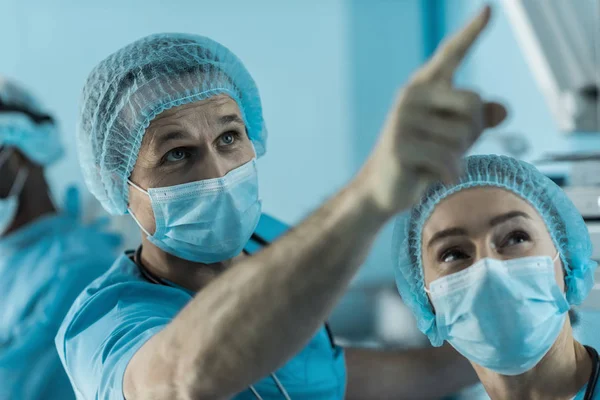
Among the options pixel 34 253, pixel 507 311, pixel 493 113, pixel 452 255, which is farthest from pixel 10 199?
pixel 493 113

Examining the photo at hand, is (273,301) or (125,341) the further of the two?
(125,341)

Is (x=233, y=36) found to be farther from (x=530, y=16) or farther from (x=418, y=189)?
(x=418, y=189)

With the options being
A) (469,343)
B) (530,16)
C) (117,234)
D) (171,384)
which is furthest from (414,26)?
(171,384)

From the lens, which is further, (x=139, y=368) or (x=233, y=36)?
(x=233, y=36)

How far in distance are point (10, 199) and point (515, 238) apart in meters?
1.72

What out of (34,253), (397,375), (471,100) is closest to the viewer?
(471,100)

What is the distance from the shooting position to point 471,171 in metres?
1.06

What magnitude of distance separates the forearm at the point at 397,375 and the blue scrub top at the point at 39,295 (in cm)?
71

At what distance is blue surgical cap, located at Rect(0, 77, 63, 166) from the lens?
2307 mm

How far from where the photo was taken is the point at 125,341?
3.33 ft

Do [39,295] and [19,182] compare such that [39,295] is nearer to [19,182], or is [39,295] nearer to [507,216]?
[19,182]

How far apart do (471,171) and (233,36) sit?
190 cm

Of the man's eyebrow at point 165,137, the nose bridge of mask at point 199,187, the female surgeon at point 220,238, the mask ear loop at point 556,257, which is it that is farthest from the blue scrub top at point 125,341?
the mask ear loop at point 556,257

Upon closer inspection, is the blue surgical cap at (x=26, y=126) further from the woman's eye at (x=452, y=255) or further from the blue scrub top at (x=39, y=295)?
the woman's eye at (x=452, y=255)
